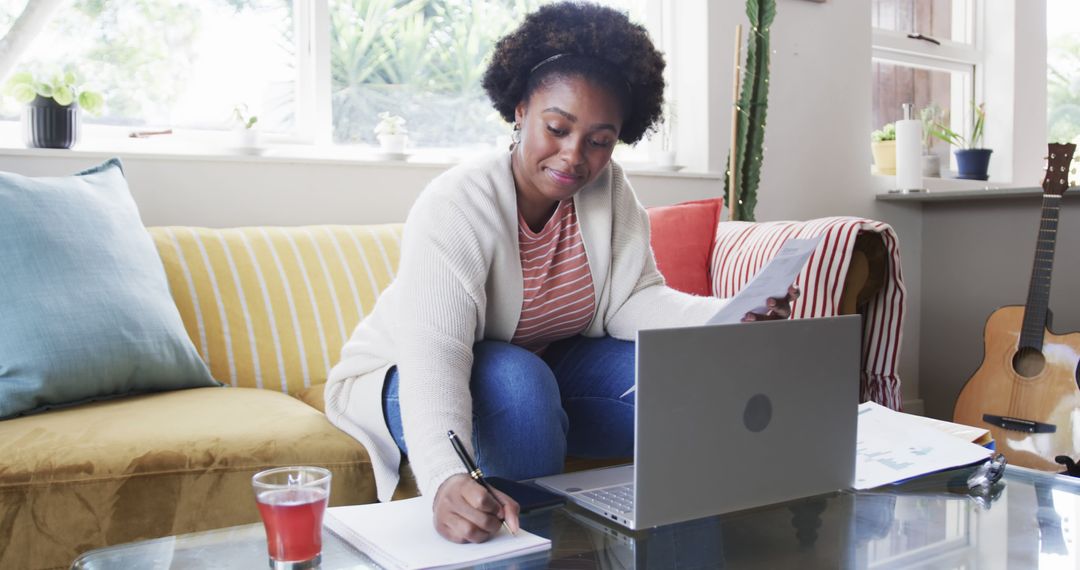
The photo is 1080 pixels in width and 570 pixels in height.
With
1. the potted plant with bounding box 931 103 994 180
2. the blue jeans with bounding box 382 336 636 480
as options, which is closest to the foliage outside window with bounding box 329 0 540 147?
the blue jeans with bounding box 382 336 636 480

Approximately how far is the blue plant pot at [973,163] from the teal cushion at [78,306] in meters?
3.09

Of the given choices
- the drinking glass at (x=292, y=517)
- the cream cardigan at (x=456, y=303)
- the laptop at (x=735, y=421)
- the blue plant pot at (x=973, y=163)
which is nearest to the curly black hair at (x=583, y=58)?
the cream cardigan at (x=456, y=303)

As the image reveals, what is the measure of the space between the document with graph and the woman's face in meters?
0.55

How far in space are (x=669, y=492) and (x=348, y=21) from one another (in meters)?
1.91

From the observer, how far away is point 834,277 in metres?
1.88

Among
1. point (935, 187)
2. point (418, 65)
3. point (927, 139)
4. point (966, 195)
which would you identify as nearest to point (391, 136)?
point (418, 65)

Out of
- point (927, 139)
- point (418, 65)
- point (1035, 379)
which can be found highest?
point (418, 65)

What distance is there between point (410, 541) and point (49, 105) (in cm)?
154

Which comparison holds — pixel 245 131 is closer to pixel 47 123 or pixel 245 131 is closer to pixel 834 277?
pixel 47 123

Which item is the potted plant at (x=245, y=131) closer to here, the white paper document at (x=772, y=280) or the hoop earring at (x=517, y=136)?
the hoop earring at (x=517, y=136)

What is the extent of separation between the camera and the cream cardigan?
110 centimetres

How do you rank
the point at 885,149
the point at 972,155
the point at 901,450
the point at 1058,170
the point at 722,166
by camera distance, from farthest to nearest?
1. the point at 972,155
2. the point at 885,149
3. the point at 722,166
4. the point at 1058,170
5. the point at 901,450

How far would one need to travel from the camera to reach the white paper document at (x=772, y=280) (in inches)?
43.0

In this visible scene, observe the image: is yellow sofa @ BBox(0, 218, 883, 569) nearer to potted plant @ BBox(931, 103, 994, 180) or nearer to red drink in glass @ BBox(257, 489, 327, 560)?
red drink in glass @ BBox(257, 489, 327, 560)
